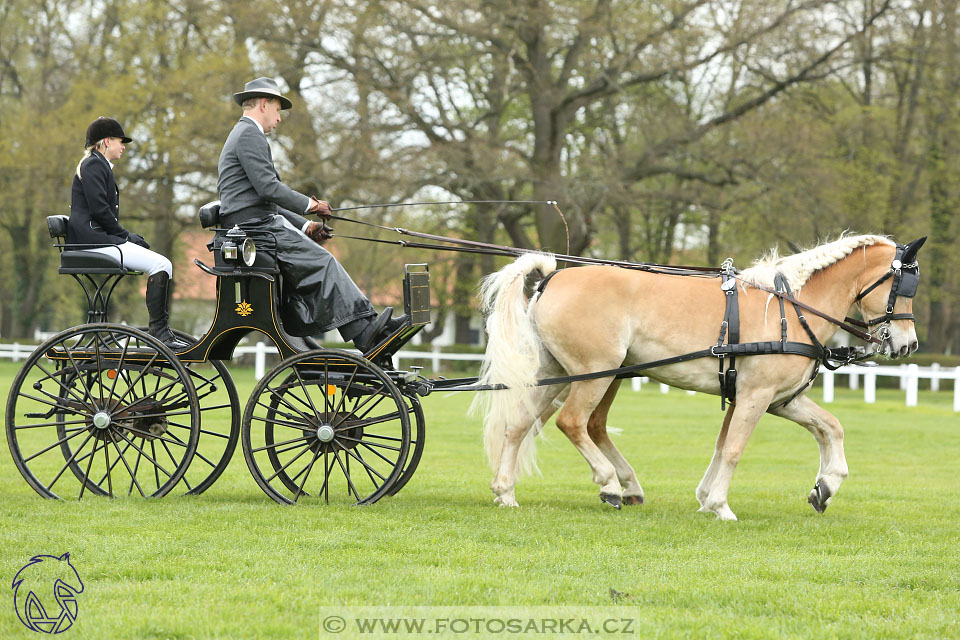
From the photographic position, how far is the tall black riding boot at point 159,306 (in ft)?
23.0

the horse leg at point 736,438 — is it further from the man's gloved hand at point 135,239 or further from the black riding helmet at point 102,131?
the black riding helmet at point 102,131

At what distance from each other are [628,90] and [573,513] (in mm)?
20560

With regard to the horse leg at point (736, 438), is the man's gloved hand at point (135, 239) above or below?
above

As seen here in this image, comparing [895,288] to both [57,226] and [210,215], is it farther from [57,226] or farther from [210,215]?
[57,226]

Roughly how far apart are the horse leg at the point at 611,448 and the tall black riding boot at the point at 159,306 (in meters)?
3.03

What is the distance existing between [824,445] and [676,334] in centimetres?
136

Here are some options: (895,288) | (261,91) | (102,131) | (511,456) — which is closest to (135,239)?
(102,131)

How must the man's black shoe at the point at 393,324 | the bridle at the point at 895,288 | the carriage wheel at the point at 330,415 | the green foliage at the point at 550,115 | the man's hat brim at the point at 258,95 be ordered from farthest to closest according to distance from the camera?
the green foliage at the point at 550,115 → the bridle at the point at 895,288 → the man's black shoe at the point at 393,324 → the man's hat brim at the point at 258,95 → the carriage wheel at the point at 330,415

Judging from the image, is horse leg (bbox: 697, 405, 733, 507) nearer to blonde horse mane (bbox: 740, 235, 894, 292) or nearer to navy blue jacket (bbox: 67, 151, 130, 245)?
blonde horse mane (bbox: 740, 235, 894, 292)

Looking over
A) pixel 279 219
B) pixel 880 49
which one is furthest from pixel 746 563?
pixel 880 49

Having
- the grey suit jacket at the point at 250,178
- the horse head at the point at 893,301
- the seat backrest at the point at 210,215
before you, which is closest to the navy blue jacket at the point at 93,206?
the seat backrest at the point at 210,215

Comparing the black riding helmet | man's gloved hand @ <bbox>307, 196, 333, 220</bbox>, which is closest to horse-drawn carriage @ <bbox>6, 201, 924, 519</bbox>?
man's gloved hand @ <bbox>307, 196, 333, 220</bbox>

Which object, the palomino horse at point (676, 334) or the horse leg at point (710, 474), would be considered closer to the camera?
the palomino horse at point (676, 334)

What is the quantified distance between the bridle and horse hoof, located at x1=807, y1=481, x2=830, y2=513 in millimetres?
1100
